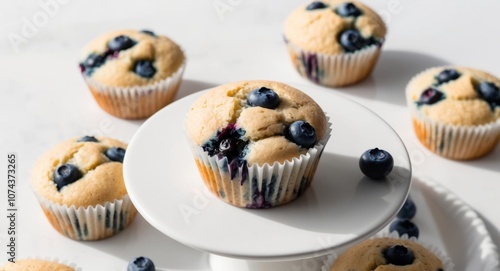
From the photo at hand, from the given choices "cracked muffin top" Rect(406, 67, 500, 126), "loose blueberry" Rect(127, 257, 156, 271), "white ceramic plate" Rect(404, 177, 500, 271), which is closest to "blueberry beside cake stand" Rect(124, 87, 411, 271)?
"loose blueberry" Rect(127, 257, 156, 271)

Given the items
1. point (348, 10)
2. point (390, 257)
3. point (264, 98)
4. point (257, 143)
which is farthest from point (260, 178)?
point (348, 10)

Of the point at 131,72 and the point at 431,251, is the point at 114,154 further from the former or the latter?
the point at 431,251

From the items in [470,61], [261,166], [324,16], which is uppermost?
[261,166]

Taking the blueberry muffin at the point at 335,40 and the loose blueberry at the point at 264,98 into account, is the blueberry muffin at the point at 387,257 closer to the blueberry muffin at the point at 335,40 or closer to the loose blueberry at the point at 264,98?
the loose blueberry at the point at 264,98

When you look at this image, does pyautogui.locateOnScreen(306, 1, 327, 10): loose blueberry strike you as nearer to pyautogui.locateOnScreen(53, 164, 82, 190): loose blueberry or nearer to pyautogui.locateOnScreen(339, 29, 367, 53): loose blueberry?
pyautogui.locateOnScreen(339, 29, 367, 53): loose blueberry

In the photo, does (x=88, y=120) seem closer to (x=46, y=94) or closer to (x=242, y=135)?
(x=46, y=94)

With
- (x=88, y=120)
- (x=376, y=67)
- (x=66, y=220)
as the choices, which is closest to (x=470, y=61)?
(x=376, y=67)
